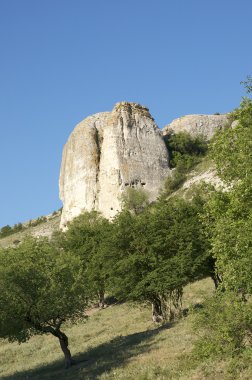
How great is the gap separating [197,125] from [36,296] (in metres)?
95.3

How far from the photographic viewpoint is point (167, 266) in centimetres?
3972

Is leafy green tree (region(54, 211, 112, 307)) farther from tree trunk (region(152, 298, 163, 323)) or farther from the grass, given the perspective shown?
tree trunk (region(152, 298, 163, 323))

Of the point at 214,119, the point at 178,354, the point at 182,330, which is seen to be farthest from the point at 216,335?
the point at 214,119

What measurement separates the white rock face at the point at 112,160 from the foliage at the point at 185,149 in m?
3.03

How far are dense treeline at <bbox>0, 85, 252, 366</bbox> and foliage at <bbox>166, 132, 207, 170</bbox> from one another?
46463 millimetres

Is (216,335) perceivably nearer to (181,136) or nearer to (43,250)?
(43,250)

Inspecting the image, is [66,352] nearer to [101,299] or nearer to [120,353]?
[120,353]

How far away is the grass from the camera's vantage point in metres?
24.0

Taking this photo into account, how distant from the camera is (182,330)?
32.1m

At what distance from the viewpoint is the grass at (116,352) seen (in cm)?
2405

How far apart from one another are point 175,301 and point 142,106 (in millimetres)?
69090

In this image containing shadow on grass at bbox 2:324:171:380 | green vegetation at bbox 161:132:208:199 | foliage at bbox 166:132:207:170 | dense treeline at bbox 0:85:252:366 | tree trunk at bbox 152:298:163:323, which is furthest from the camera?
foliage at bbox 166:132:207:170

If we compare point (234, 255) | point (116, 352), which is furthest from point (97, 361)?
point (234, 255)

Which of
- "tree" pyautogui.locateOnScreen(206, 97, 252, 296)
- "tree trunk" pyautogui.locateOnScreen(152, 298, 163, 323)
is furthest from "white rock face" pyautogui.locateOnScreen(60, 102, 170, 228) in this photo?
"tree" pyautogui.locateOnScreen(206, 97, 252, 296)
